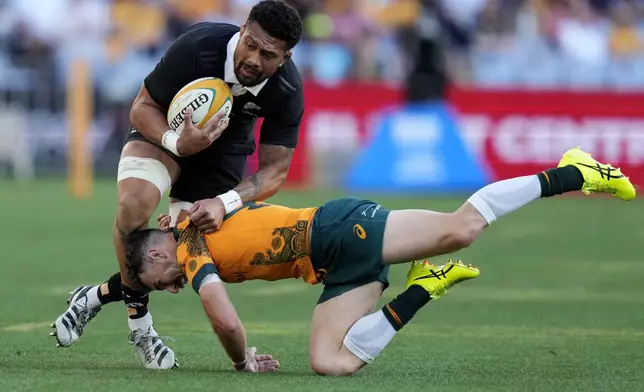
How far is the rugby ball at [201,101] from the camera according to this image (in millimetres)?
7027

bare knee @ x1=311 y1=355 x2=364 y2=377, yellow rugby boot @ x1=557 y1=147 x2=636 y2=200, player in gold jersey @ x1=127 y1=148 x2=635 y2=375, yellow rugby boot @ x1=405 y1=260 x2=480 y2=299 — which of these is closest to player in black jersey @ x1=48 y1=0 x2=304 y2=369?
player in gold jersey @ x1=127 y1=148 x2=635 y2=375

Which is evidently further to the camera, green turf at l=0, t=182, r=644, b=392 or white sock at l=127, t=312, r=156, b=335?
white sock at l=127, t=312, r=156, b=335

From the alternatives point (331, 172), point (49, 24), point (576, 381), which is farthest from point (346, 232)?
point (49, 24)

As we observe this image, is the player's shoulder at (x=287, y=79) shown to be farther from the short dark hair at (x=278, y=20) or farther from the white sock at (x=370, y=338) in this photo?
the white sock at (x=370, y=338)

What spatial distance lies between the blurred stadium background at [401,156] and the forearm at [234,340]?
159mm

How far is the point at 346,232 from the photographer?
21.4 feet

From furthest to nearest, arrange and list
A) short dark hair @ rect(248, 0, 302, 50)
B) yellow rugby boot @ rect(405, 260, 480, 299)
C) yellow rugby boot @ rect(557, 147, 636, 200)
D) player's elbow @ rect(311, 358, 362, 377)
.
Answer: short dark hair @ rect(248, 0, 302, 50), yellow rugby boot @ rect(557, 147, 636, 200), yellow rugby boot @ rect(405, 260, 480, 299), player's elbow @ rect(311, 358, 362, 377)

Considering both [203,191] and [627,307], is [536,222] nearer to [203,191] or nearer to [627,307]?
[627,307]

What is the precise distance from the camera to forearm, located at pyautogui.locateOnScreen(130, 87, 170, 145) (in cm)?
728


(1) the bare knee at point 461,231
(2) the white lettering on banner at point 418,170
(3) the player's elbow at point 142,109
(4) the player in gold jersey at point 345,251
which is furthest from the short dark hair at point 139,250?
(2) the white lettering on banner at point 418,170

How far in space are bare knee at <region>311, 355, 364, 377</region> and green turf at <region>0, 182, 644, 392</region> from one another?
7cm

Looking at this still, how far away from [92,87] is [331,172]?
16.3 ft

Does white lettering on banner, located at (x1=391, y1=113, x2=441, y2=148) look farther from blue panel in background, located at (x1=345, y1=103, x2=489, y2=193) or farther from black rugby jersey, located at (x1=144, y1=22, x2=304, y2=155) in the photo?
black rugby jersey, located at (x1=144, y1=22, x2=304, y2=155)

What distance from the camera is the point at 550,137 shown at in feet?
64.6
